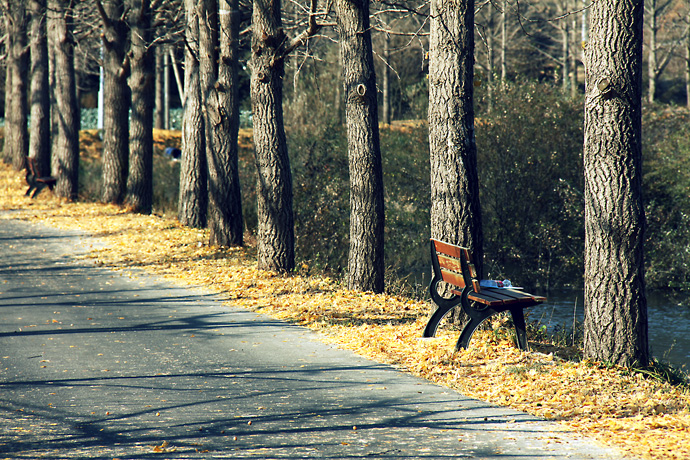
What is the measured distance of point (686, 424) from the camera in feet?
16.9

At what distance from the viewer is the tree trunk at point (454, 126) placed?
789cm

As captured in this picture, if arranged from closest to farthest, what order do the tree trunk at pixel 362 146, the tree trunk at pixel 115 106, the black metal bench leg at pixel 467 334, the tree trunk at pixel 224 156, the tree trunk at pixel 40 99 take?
1. the black metal bench leg at pixel 467 334
2. the tree trunk at pixel 362 146
3. the tree trunk at pixel 224 156
4. the tree trunk at pixel 115 106
5. the tree trunk at pixel 40 99

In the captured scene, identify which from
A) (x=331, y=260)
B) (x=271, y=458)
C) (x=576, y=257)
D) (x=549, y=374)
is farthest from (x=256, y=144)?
(x=576, y=257)

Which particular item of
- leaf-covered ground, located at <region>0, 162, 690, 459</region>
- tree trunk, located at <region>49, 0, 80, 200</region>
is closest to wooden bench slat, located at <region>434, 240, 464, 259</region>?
leaf-covered ground, located at <region>0, 162, 690, 459</region>

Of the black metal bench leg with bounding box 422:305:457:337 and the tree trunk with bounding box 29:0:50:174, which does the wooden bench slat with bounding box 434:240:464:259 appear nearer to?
the black metal bench leg with bounding box 422:305:457:337

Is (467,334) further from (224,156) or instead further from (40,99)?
(40,99)

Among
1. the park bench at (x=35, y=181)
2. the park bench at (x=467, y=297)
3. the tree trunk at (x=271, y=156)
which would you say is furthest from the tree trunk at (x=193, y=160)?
the park bench at (x=467, y=297)

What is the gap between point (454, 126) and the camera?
313 inches

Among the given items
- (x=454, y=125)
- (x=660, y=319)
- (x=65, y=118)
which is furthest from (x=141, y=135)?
(x=660, y=319)

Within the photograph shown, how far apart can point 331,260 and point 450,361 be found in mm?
8846

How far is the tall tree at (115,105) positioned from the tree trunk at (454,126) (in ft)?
39.7

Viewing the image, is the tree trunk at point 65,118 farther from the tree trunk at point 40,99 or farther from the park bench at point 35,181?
the tree trunk at point 40,99

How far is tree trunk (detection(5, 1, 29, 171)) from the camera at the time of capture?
23.7 m

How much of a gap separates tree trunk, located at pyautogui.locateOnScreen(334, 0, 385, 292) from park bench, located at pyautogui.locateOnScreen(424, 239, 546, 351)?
8.58 ft
